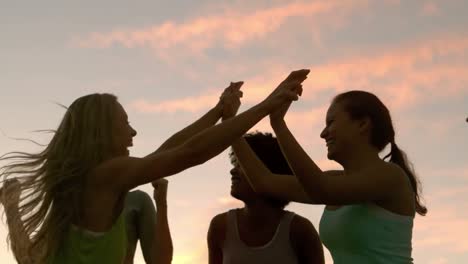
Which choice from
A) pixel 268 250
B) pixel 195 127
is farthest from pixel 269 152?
pixel 268 250

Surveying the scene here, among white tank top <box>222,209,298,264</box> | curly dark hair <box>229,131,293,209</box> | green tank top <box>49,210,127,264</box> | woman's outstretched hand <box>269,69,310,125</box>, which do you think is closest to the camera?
green tank top <box>49,210,127,264</box>

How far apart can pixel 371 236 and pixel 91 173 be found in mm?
1958

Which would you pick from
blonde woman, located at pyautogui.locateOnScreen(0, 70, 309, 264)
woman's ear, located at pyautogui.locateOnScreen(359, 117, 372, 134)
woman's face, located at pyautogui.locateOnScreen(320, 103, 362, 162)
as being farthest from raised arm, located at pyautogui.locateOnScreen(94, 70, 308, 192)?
woman's ear, located at pyautogui.locateOnScreen(359, 117, 372, 134)

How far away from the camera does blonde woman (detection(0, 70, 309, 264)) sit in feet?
19.4

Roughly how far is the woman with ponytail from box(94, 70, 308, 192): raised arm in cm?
45

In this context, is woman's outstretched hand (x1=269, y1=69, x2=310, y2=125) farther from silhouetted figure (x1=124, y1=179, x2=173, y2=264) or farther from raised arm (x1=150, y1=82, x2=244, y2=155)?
silhouetted figure (x1=124, y1=179, x2=173, y2=264)

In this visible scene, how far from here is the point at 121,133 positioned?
20.6ft

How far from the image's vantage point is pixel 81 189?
5.98 m

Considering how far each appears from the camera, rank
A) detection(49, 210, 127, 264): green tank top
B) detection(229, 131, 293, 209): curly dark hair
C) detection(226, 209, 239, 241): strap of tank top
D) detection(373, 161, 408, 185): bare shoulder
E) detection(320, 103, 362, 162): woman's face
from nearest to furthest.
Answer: detection(49, 210, 127, 264): green tank top, detection(373, 161, 408, 185): bare shoulder, detection(320, 103, 362, 162): woman's face, detection(226, 209, 239, 241): strap of tank top, detection(229, 131, 293, 209): curly dark hair

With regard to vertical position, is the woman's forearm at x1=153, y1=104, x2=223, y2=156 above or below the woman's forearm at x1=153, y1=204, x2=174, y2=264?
above

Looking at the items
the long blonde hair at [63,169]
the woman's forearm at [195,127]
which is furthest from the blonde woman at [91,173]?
the woman's forearm at [195,127]

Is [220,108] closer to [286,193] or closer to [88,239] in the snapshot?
[286,193]

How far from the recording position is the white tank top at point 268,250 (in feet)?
24.2

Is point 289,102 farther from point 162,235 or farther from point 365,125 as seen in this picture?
point 162,235
